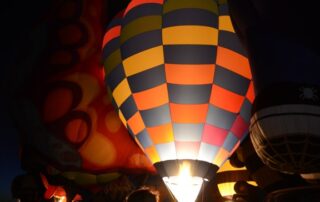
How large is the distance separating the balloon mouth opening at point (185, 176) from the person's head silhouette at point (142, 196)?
6.08 ft

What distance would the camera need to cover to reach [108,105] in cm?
598

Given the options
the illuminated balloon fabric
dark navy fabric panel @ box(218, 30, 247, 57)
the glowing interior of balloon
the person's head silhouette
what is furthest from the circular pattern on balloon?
the glowing interior of balloon

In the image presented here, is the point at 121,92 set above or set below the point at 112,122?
above

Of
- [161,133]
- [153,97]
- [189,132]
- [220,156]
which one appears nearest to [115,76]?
[153,97]

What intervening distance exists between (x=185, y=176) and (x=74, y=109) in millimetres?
2086

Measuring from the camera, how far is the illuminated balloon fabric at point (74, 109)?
5402mm

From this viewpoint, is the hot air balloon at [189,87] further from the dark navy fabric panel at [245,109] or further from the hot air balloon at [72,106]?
the hot air balloon at [72,106]

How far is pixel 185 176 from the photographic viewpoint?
14.8ft

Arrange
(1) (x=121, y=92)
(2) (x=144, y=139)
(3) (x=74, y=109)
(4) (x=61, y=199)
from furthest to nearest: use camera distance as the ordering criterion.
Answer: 1. (4) (x=61, y=199)
2. (3) (x=74, y=109)
3. (1) (x=121, y=92)
4. (2) (x=144, y=139)

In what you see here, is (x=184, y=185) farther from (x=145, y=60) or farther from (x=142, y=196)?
(x=142, y=196)

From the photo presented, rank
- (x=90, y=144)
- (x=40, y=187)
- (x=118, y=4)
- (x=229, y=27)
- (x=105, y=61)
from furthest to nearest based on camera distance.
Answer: (x=40, y=187) < (x=118, y=4) < (x=90, y=144) < (x=105, y=61) < (x=229, y=27)

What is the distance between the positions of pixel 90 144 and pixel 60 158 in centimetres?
48

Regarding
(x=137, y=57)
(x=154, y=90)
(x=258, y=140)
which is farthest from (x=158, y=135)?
(x=258, y=140)

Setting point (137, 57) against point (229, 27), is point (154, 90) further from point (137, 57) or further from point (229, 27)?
point (229, 27)
